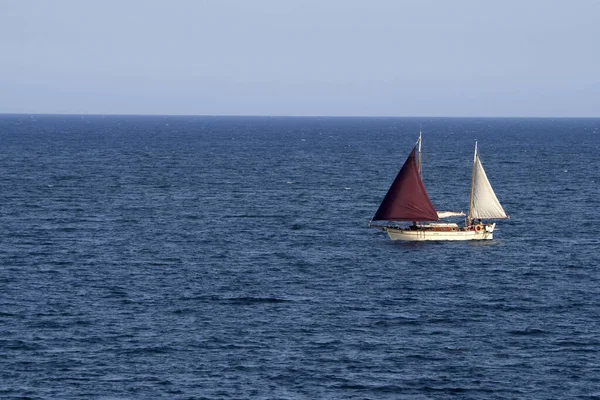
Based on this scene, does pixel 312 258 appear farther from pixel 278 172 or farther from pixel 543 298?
pixel 278 172

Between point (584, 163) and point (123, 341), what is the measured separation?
152416 millimetres

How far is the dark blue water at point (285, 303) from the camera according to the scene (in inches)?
2131

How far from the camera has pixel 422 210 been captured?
9881 centimetres

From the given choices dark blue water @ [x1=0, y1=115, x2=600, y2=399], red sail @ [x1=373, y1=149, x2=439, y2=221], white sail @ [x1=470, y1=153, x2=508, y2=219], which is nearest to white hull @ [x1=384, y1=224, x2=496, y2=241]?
dark blue water @ [x1=0, y1=115, x2=600, y2=399]

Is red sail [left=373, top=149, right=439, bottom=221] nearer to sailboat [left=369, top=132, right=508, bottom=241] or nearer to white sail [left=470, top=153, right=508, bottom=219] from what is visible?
sailboat [left=369, top=132, right=508, bottom=241]

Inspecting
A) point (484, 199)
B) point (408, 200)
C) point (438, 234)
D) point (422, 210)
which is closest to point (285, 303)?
point (438, 234)

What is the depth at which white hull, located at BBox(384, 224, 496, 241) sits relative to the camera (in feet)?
318

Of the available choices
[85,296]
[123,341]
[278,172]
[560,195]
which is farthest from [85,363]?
[278,172]

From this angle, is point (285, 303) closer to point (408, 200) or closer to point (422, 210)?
point (408, 200)

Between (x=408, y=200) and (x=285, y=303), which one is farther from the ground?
(x=408, y=200)

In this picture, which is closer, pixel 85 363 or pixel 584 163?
pixel 85 363

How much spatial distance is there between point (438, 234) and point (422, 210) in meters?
3.16

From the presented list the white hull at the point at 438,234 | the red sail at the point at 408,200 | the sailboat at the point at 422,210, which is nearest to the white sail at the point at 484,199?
the sailboat at the point at 422,210

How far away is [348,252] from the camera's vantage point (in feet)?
301
